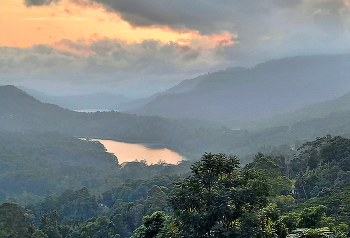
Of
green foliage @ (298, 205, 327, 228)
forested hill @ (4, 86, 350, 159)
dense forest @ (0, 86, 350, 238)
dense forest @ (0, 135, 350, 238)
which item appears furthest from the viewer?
forested hill @ (4, 86, 350, 159)

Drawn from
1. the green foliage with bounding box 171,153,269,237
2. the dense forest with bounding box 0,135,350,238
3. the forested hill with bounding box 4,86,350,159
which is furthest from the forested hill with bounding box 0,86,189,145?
the green foliage with bounding box 171,153,269,237

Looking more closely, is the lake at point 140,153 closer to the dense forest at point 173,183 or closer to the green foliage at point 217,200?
the dense forest at point 173,183

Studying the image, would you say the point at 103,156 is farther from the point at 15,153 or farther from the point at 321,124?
the point at 321,124

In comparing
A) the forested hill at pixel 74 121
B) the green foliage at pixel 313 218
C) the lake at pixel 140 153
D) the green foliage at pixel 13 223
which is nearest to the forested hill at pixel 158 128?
the forested hill at pixel 74 121

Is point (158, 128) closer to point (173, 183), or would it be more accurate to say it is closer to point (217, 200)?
point (173, 183)

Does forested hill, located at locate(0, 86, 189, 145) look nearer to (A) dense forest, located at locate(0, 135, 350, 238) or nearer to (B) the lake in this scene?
(B) the lake
